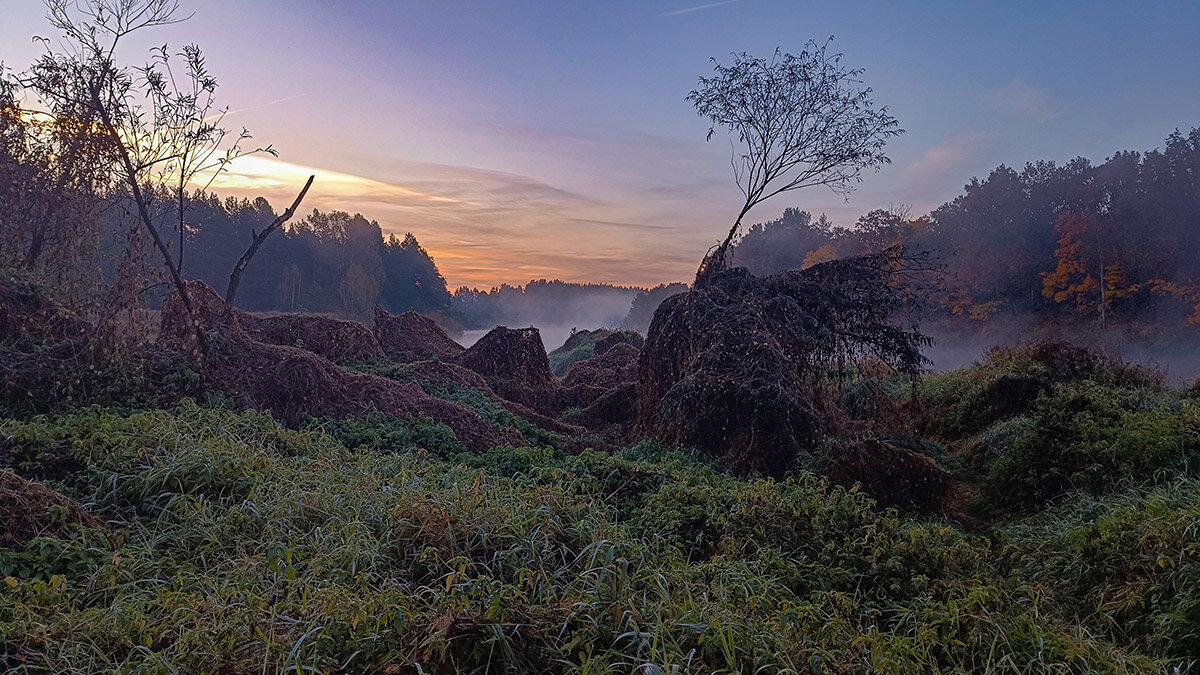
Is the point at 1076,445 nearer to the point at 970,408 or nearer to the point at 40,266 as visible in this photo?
the point at 970,408

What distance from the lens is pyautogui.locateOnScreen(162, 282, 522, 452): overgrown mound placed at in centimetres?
893

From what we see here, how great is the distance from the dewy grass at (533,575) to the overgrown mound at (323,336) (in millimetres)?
9127

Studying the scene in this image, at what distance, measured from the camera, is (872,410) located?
11930 millimetres

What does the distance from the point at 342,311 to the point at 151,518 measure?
48225 mm

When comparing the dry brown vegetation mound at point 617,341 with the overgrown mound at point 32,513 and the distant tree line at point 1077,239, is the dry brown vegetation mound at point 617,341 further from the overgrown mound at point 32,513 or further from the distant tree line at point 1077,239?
the overgrown mound at point 32,513

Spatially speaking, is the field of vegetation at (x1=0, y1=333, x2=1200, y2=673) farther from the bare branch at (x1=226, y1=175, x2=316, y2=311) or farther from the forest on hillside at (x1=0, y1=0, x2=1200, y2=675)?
the bare branch at (x1=226, y1=175, x2=316, y2=311)

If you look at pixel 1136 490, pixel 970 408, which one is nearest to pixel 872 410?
pixel 970 408

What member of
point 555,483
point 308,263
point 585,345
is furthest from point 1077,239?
point 308,263

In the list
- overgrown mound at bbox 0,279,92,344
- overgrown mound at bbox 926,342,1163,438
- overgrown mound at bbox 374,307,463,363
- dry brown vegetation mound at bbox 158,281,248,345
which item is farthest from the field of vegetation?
overgrown mound at bbox 374,307,463,363

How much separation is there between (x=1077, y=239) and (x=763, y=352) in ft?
126

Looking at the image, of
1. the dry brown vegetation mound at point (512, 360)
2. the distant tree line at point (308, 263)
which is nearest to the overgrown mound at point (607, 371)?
the dry brown vegetation mound at point (512, 360)

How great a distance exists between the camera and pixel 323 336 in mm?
16047

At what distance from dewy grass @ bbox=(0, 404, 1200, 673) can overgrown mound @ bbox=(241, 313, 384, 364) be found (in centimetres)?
913

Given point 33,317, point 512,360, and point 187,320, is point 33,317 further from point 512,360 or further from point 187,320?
point 512,360
